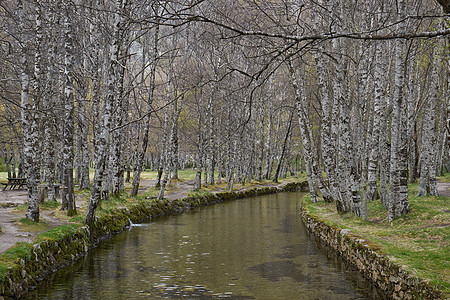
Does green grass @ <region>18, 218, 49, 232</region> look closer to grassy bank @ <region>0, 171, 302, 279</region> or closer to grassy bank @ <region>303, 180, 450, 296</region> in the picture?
grassy bank @ <region>0, 171, 302, 279</region>

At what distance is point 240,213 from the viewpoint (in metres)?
21.6

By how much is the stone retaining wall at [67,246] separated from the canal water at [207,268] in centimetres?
28

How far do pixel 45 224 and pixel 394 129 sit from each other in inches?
422

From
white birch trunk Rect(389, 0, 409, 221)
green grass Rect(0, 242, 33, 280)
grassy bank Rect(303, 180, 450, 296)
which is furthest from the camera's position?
white birch trunk Rect(389, 0, 409, 221)

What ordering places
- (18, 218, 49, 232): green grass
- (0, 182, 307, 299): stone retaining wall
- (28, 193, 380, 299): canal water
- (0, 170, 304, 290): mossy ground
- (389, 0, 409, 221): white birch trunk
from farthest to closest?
(389, 0, 409, 221): white birch trunk
(18, 218, 49, 232): green grass
(28, 193, 380, 299): canal water
(0, 170, 304, 290): mossy ground
(0, 182, 307, 299): stone retaining wall

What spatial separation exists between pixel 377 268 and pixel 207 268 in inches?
167

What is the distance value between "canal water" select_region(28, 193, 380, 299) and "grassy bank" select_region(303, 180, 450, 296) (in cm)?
111

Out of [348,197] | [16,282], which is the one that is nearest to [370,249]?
[348,197]

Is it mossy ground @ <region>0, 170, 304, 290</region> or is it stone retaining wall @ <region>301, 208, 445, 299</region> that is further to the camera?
mossy ground @ <region>0, 170, 304, 290</region>

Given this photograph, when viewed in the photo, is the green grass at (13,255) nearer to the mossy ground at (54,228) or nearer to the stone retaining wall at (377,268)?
the mossy ground at (54,228)

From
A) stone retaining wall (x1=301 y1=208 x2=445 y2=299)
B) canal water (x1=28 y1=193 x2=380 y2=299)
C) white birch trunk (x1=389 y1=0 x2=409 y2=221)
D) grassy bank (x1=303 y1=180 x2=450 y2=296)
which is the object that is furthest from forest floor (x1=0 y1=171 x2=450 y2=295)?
canal water (x1=28 y1=193 x2=380 y2=299)

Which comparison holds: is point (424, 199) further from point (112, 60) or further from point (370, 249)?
point (112, 60)

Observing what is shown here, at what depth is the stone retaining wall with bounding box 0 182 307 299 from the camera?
7.76m

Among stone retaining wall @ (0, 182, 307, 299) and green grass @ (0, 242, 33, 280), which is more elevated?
green grass @ (0, 242, 33, 280)
